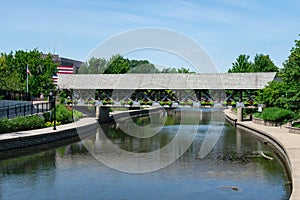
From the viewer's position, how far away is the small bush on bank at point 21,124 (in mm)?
29641

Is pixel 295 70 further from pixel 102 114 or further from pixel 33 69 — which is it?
pixel 33 69

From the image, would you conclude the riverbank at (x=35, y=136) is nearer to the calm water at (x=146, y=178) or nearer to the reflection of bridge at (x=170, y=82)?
the calm water at (x=146, y=178)

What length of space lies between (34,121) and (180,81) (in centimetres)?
2200

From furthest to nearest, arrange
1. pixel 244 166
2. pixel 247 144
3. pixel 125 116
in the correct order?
pixel 125 116, pixel 247 144, pixel 244 166

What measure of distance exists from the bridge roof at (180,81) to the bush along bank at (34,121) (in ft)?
36.7

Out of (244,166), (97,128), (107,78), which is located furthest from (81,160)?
(107,78)

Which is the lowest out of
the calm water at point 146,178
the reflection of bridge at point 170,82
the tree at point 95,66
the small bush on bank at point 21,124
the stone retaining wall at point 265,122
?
the calm water at point 146,178

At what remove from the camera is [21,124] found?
31.6m

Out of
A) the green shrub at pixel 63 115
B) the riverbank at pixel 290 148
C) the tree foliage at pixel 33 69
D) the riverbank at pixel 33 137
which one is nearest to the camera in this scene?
the riverbank at pixel 290 148

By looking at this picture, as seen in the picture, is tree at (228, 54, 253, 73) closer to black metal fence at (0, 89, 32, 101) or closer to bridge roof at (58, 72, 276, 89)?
bridge roof at (58, 72, 276, 89)

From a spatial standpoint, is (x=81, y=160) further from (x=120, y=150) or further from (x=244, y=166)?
(x=244, y=166)

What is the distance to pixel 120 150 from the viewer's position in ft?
93.7

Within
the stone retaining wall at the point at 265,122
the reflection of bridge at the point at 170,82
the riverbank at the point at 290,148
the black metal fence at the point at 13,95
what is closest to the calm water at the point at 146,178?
the riverbank at the point at 290,148

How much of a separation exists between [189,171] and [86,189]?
19.2 feet
